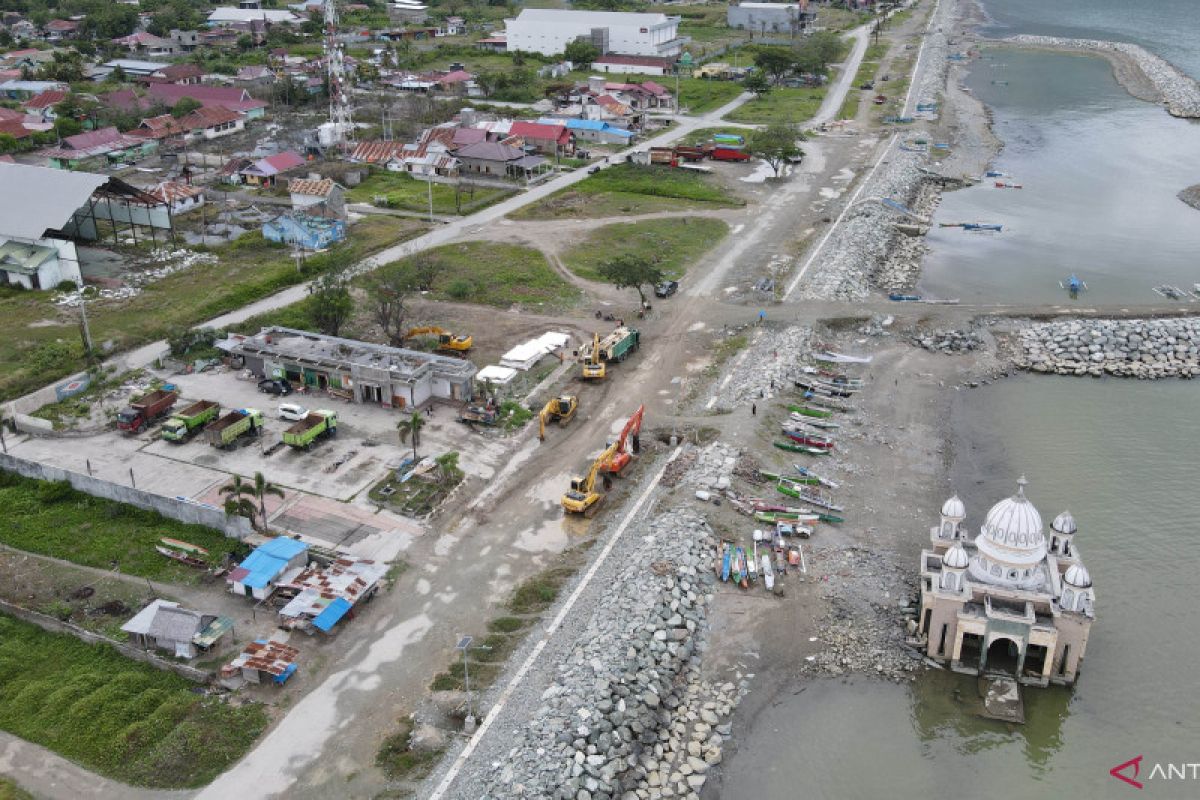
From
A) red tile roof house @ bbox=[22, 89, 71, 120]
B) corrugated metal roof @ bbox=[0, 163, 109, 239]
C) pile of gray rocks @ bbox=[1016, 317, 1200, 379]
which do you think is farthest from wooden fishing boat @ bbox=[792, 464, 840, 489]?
red tile roof house @ bbox=[22, 89, 71, 120]

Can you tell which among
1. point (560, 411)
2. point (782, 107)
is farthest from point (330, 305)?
point (782, 107)

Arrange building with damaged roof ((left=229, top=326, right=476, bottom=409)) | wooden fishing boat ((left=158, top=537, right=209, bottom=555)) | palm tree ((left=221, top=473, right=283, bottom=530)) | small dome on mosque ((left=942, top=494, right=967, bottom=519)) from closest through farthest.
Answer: small dome on mosque ((left=942, top=494, right=967, bottom=519)) → wooden fishing boat ((left=158, top=537, right=209, bottom=555)) → palm tree ((left=221, top=473, right=283, bottom=530)) → building with damaged roof ((left=229, top=326, right=476, bottom=409))

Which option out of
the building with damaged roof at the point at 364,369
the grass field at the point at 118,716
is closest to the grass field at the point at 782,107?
the building with damaged roof at the point at 364,369

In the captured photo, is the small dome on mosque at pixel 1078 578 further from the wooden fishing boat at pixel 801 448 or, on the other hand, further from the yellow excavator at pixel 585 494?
the yellow excavator at pixel 585 494

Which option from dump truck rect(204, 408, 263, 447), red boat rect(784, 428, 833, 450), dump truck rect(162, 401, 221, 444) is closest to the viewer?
dump truck rect(204, 408, 263, 447)

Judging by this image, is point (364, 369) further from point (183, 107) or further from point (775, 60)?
point (775, 60)

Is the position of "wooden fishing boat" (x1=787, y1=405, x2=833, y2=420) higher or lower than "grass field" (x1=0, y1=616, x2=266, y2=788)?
higher

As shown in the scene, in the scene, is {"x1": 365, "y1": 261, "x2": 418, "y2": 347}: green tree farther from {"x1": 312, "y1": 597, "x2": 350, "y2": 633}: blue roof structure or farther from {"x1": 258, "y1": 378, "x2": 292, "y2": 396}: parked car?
{"x1": 312, "y1": 597, "x2": 350, "y2": 633}: blue roof structure
